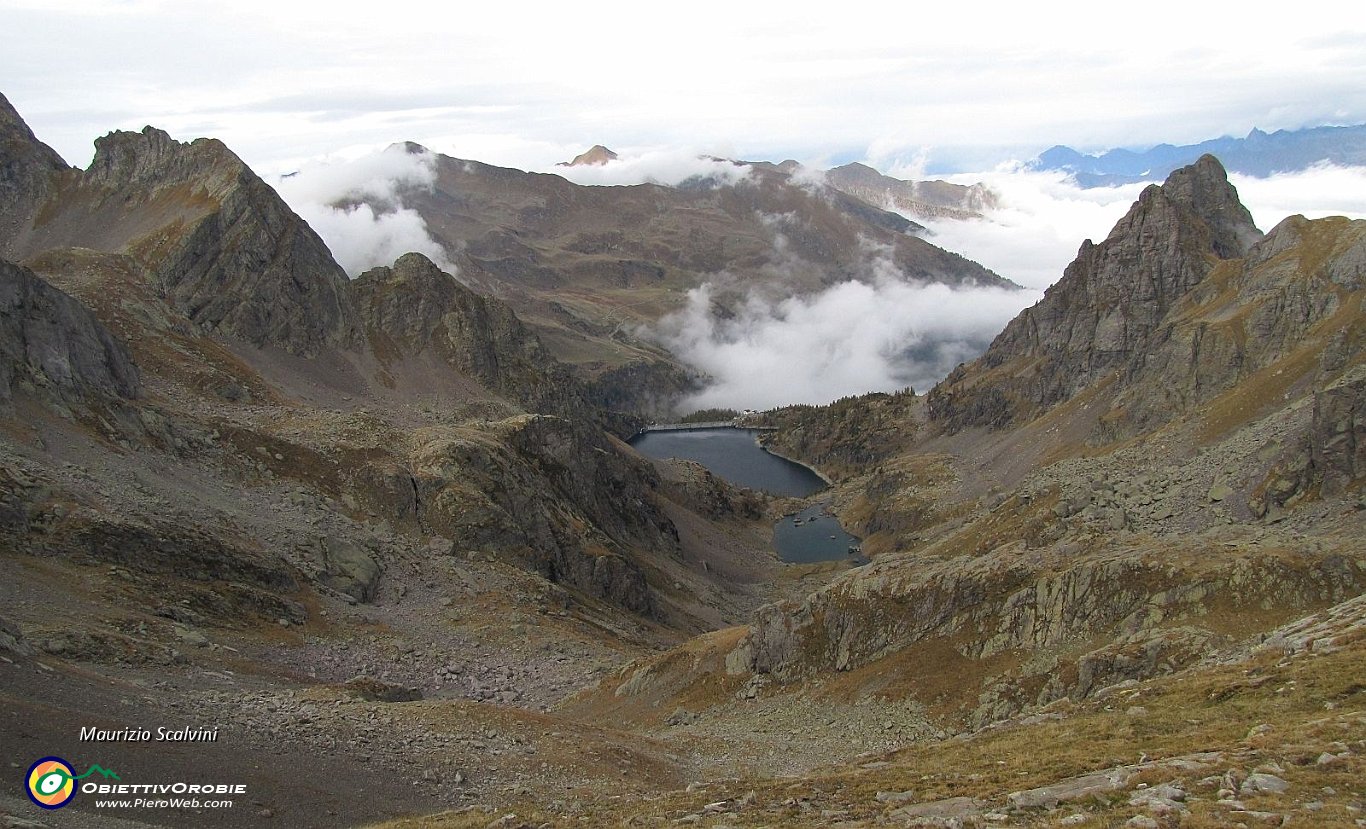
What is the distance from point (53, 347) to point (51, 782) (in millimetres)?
63397

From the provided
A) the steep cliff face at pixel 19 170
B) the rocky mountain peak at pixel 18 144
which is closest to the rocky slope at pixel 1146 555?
the steep cliff face at pixel 19 170

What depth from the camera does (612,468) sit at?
145 m

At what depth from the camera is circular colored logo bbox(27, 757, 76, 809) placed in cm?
2678

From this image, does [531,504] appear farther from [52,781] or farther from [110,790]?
[52,781]

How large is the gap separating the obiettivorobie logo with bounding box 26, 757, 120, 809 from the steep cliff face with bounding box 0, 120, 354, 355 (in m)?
118

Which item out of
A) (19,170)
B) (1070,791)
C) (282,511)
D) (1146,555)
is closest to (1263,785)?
(1070,791)

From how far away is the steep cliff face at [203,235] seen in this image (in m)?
139

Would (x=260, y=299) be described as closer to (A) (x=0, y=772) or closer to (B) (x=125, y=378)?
(B) (x=125, y=378)

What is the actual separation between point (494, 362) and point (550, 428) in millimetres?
49993

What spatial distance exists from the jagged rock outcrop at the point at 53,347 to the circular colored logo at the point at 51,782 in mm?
50336

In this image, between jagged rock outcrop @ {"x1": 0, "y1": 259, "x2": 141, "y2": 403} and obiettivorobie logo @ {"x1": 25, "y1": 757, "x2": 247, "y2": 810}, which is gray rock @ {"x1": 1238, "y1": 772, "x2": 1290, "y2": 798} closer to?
obiettivorobie logo @ {"x1": 25, "y1": 757, "x2": 247, "y2": 810}

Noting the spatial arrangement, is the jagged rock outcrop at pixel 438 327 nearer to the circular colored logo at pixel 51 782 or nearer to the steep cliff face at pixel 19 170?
the steep cliff face at pixel 19 170

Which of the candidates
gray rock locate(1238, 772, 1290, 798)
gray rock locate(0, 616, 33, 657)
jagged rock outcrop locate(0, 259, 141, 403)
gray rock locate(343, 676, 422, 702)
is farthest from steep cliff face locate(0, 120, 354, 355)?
gray rock locate(1238, 772, 1290, 798)

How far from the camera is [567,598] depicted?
8562 cm
